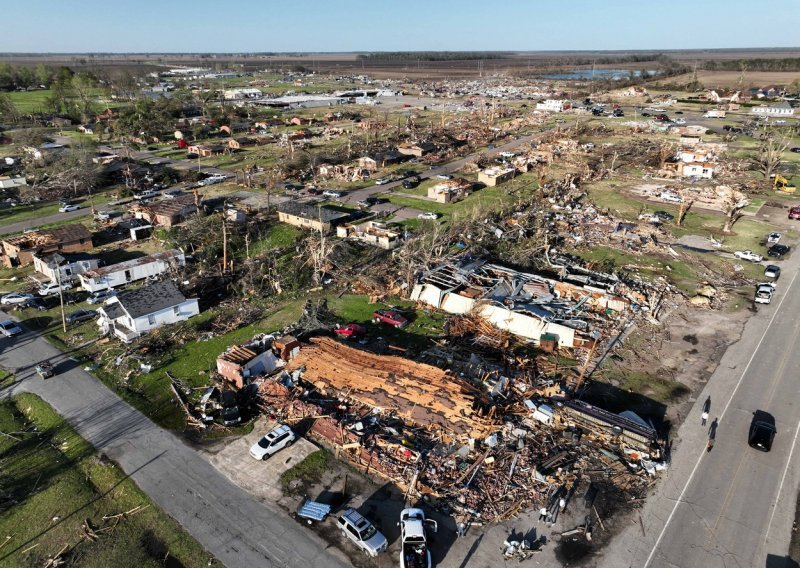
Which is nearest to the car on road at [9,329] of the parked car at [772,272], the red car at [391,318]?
the red car at [391,318]

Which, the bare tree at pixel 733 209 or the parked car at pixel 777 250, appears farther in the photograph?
the bare tree at pixel 733 209

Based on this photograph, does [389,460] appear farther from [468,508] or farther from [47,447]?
[47,447]

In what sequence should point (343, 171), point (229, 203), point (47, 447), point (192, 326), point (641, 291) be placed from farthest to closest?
1. point (343, 171)
2. point (229, 203)
3. point (641, 291)
4. point (192, 326)
5. point (47, 447)

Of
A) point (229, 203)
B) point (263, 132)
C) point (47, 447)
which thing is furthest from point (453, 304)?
point (263, 132)

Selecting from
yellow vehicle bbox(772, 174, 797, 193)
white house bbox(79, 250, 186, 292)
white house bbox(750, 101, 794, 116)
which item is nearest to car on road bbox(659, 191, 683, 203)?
yellow vehicle bbox(772, 174, 797, 193)

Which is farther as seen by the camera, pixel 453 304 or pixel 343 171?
pixel 343 171

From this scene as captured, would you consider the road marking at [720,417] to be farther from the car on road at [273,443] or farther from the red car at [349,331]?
the red car at [349,331]

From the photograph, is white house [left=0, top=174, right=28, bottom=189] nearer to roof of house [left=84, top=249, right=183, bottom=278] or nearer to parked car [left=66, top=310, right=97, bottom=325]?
roof of house [left=84, top=249, right=183, bottom=278]
